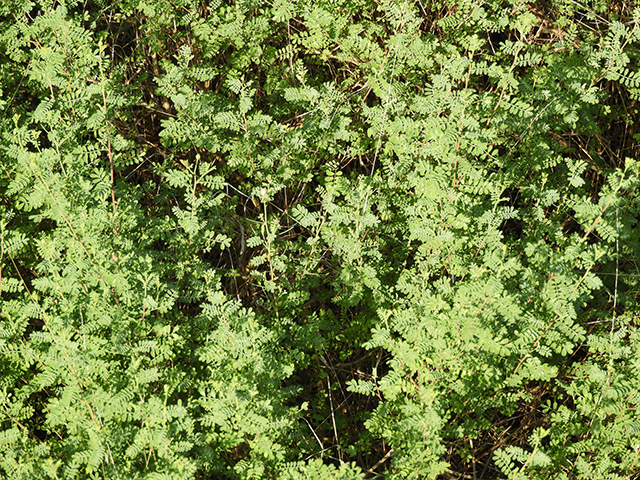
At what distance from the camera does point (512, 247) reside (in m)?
3.15

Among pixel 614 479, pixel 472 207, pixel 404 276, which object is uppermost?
pixel 472 207

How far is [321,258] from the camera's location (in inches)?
125

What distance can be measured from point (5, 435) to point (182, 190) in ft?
5.67

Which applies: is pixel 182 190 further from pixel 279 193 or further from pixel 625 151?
pixel 625 151

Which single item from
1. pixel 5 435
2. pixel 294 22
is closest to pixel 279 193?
pixel 294 22

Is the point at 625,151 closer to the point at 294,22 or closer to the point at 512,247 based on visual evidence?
the point at 512,247

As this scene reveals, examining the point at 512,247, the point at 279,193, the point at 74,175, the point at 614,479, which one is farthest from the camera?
the point at 279,193

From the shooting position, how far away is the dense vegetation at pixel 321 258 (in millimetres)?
2469

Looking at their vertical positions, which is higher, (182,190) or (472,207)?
(472,207)

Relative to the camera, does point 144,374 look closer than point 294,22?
Yes

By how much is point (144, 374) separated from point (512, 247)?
5.98 feet

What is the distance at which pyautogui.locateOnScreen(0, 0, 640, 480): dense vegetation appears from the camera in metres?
2.47

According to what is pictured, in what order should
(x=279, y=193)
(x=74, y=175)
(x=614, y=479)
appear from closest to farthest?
(x=614, y=479) → (x=74, y=175) → (x=279, y=193)

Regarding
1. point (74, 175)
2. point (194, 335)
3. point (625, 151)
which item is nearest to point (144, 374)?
point (194, 335)
